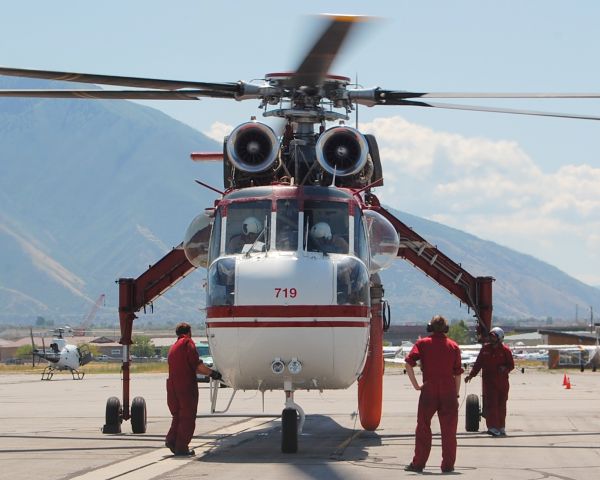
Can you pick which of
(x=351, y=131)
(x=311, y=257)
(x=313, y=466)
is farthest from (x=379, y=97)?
(x=313, y=466)

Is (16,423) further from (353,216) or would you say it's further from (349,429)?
(353,216)

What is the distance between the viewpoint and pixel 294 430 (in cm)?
1864

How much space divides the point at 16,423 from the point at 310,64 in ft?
44.0

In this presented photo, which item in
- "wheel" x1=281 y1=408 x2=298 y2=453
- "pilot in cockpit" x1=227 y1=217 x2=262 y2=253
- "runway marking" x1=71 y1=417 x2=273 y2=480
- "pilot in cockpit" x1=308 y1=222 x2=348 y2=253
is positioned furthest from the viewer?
"pilot in cockpit" x1=227 y1=217 x2=262 y2=253

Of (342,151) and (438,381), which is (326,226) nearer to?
(342,151)

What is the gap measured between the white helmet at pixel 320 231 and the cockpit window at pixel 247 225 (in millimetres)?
666

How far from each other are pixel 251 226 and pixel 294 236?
0.71 meters

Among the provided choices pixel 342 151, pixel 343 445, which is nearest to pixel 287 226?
pixel 342 151

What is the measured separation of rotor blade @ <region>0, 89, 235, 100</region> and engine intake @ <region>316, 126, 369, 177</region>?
1.95 meters

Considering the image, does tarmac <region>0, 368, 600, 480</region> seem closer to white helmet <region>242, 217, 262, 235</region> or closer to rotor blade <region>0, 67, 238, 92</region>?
white helmet <region>242, 217, 262, 235</region>

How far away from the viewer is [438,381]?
56.3 ft

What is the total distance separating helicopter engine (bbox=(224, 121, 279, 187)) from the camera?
2062 cm

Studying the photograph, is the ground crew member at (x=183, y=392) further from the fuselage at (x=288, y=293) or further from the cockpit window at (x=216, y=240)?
the cockpit window at (x=216, y=240)

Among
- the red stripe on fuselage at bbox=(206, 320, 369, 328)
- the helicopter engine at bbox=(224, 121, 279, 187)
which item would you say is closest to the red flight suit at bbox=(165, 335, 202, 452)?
the red stripe on fuselage at bbox=(206, 320, 369, 328)
